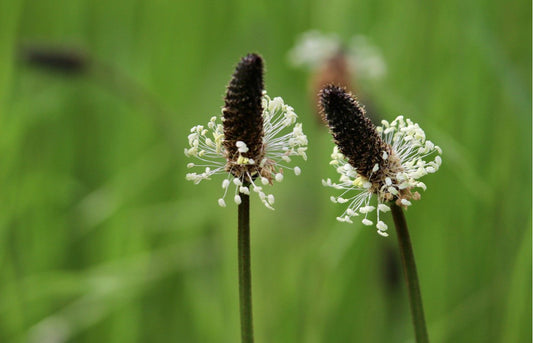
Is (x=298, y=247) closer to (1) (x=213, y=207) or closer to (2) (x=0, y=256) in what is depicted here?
(1) (x=213, y=207)

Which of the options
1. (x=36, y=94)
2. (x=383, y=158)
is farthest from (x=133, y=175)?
(x=383, y=158)

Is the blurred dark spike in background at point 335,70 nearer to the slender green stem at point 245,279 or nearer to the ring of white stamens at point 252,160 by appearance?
the ring of white stamens at point 252,160

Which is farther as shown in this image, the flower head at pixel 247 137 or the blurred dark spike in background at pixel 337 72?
the blurred dark spike in background at pixel 337 72

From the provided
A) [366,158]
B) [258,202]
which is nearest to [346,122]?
[366,158]

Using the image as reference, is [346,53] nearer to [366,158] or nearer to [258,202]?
[258,202]

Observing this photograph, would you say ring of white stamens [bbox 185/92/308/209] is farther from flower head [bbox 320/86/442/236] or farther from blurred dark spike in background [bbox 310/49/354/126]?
blurred dark spike in background [bbox 310/49/354/126]

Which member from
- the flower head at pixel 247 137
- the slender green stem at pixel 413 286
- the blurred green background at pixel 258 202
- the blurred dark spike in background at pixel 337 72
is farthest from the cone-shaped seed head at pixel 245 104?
the blurred dark spike in background at pixel 337 72
